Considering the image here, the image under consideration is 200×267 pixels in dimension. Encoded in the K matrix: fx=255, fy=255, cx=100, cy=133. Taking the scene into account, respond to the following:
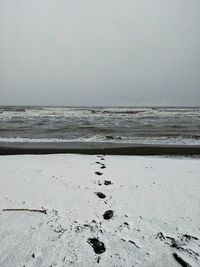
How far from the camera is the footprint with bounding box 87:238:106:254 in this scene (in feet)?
9.16

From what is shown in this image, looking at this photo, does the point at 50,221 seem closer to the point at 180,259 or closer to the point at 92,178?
the point at 180,259

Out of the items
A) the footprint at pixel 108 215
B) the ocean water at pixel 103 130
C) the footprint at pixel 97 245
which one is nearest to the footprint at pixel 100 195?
the footprint at pixel 108 215

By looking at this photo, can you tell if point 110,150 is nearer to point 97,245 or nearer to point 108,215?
point 108,215

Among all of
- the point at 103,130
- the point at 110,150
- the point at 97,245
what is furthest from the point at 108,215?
the point at 103,130

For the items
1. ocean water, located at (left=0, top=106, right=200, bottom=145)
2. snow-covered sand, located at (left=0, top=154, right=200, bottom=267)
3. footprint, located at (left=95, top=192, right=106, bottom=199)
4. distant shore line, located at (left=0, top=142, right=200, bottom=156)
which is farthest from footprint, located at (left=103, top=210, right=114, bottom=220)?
ocean water, located at (left=0, top=106, right=200, bottom=145)

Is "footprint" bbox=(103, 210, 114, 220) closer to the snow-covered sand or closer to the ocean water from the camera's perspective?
the snow-covered sand

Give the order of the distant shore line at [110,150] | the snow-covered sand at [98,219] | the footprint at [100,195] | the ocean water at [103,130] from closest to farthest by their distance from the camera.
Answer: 1. the snow-covered sand at [98,219]
2. the footprint at [100,195]
3. the distant shore line at [110,150]
4. the ocean water at [103,130]

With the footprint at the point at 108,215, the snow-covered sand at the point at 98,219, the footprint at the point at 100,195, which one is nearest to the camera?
the snow-covered sand at the point at 98,219

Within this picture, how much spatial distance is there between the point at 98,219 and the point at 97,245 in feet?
2.14

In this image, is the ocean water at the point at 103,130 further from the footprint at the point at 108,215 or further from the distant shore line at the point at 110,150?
the footprint at the point at 108,215

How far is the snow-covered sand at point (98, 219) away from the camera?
8.90 feet

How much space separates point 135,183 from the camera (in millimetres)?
5324

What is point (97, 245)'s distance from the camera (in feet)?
9.52

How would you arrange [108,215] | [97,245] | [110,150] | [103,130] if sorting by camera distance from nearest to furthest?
[97,245], [108,215], [110,150], [103,130]
